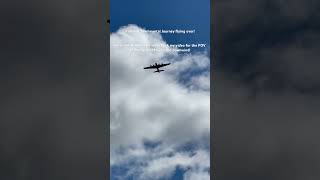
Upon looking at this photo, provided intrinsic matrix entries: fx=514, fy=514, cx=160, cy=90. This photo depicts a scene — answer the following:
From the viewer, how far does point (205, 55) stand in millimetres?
8367

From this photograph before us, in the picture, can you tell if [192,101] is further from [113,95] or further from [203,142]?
[113,95]

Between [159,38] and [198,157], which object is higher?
[159,38]

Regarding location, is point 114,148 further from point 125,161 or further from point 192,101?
point 192,101

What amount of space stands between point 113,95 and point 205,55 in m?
1.63

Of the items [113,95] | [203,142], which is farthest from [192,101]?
[113,95]

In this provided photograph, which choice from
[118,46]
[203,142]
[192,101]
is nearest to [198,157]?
[203,142]

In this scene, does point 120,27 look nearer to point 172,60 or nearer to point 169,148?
point 172,60

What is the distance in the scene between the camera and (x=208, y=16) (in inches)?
330

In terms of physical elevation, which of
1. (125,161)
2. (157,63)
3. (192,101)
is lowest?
(125,161)

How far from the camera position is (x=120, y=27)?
8.30 metres

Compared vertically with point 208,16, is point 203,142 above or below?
below

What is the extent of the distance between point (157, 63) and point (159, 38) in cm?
41

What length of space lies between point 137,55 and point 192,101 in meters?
1.17

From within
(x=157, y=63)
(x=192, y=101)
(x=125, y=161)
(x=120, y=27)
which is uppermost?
(x=120, y=27)
